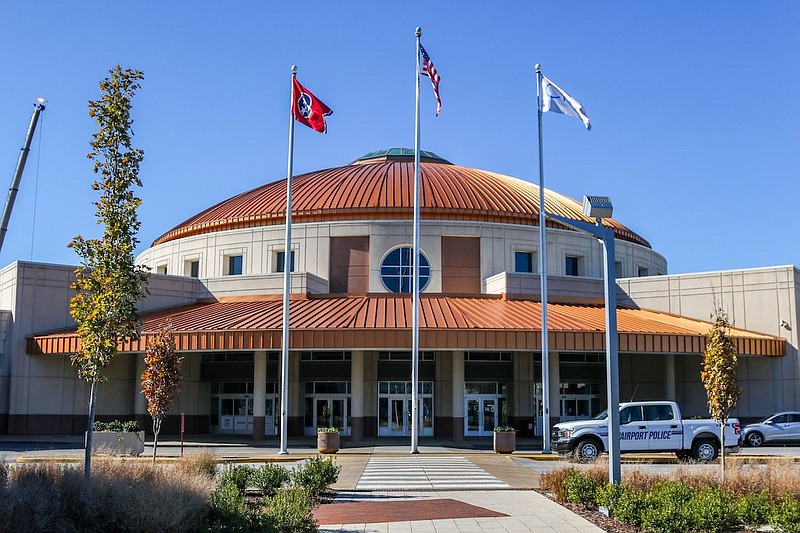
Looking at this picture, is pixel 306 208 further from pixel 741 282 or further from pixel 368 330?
pixel 741 282

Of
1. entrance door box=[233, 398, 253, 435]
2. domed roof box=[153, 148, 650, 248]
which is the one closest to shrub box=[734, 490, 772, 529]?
entrance door box=[233, 398, 253, 435]

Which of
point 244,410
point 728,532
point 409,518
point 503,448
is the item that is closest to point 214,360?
point 244,410

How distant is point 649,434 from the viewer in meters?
27.2

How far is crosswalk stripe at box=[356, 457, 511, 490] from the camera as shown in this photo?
19578 mm

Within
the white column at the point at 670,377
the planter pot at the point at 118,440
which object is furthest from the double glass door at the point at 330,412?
the white column at the point at 670,377

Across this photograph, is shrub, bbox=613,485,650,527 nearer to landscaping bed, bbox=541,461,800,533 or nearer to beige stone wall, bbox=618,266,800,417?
landscaping bed, bbox=541,461,800,533

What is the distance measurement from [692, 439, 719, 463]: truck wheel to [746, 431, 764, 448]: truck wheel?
29.8 feet

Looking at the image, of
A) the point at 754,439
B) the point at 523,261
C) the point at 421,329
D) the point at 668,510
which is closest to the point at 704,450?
the point at 754,439

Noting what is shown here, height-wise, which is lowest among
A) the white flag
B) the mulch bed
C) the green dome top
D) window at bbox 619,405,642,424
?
the mulch bed

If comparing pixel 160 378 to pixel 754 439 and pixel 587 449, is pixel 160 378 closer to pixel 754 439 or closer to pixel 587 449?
pixel 587 449

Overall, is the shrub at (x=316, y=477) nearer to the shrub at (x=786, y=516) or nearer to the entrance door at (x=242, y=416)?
the shrub at (x=786, y=516)

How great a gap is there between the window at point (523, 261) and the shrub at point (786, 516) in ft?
105

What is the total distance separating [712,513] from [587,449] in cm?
1485

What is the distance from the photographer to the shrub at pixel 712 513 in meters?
12.6
